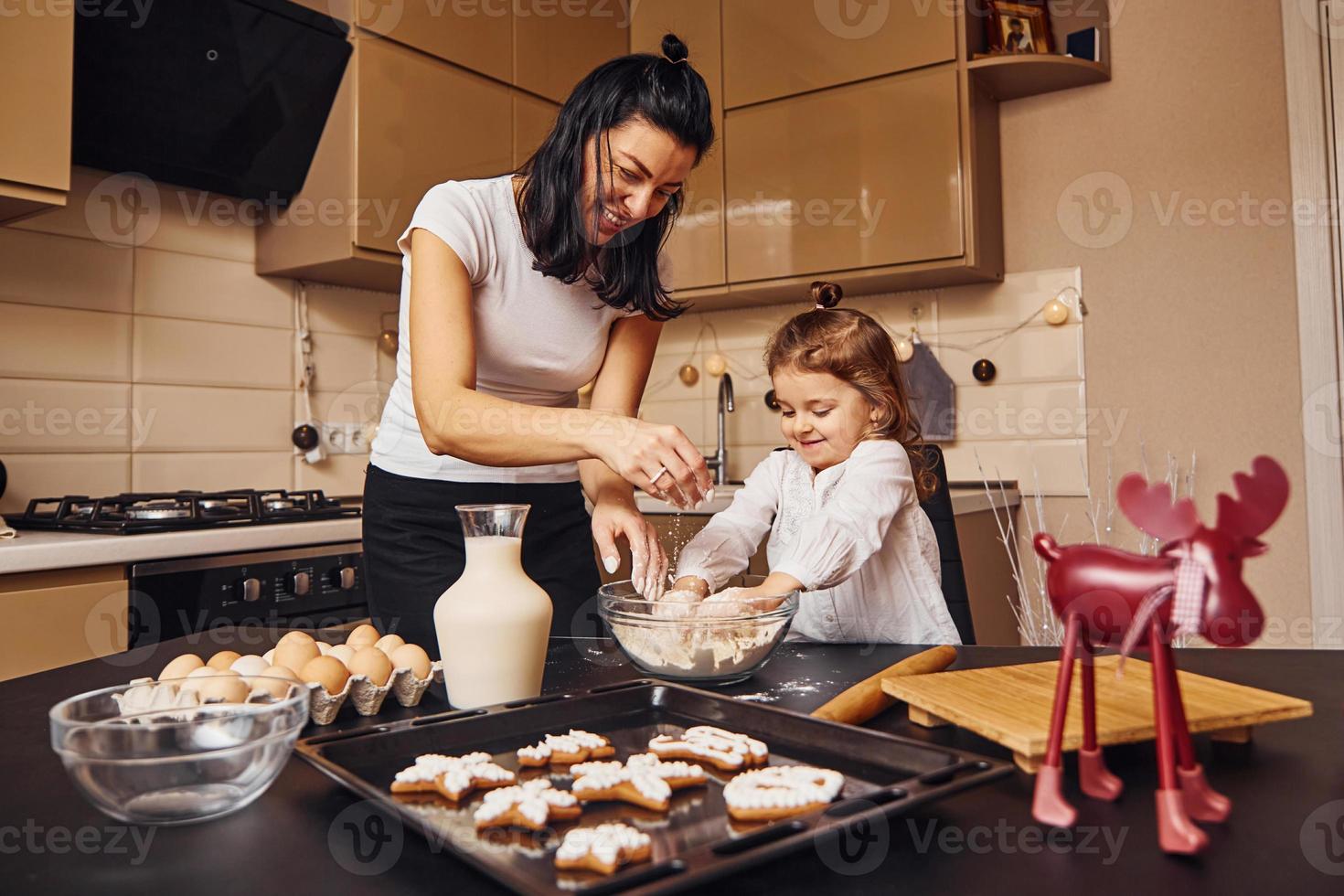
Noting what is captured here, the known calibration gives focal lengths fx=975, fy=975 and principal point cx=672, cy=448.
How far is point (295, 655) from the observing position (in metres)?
0.83

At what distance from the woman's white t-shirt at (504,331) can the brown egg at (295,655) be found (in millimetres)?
518

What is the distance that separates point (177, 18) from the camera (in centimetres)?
213

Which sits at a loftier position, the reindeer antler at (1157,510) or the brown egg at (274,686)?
the reindeer antler at (1157,510)

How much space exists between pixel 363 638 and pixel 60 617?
104cm

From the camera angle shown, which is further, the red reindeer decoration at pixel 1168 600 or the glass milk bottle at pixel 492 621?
the glass milk bottle at pixel 492 621

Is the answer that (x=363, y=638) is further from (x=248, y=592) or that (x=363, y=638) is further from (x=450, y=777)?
(x=248, y=592)

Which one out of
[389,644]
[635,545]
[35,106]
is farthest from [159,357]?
[389,644]

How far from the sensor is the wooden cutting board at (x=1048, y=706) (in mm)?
628

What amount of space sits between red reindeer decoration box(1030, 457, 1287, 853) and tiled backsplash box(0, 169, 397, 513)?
2252 mm

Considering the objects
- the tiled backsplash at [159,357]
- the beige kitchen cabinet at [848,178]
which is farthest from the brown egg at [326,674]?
the beige kitchen cabinet at [848,178]

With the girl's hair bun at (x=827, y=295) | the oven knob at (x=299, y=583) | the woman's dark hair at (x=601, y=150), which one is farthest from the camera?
the oven knob at (x=299, y=583)

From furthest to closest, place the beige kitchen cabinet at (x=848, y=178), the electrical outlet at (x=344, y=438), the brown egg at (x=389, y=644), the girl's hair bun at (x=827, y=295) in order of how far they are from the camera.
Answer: the electrical outlet at (x=344, y=438), the beige kitchen cabinet at (x=848, y=178), the girl's hair bun at (x=827, y=295), the brown egg at (x=389, y=644)

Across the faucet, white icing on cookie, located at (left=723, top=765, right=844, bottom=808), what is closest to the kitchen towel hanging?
the faucet

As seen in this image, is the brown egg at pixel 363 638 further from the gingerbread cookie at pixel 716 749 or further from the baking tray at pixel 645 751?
the gingerbread cookie at pixel 716 749
